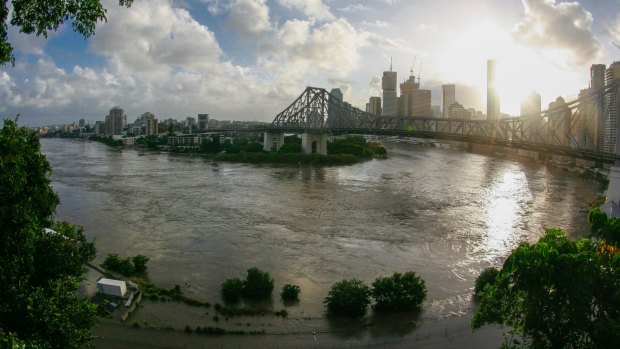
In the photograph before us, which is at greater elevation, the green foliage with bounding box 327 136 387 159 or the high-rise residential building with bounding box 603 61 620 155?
the high-rise residential building with bounding box 603 61 620 155

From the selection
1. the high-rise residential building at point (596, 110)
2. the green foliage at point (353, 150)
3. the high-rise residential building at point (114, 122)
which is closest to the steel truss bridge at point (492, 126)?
the high-rise residential building at point (596, 110)

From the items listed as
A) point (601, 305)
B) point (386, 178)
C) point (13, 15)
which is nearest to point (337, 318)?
point (601, 305)

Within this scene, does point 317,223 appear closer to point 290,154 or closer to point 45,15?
point 45,15

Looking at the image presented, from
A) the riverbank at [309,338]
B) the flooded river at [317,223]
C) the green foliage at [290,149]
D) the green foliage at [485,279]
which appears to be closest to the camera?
the riverbank at [309,338]

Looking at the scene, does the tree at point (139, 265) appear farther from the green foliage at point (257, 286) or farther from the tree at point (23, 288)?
the tree at point (23, 288)

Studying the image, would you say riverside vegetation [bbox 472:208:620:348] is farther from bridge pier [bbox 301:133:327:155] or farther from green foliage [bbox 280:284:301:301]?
bridge pier [bbox 301:133:327:155]

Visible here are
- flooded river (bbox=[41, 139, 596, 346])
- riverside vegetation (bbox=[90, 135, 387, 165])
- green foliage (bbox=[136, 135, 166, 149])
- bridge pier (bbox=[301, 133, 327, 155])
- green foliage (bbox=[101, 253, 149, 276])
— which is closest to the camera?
green foliage (bbox=[101, 253, 149, 276])

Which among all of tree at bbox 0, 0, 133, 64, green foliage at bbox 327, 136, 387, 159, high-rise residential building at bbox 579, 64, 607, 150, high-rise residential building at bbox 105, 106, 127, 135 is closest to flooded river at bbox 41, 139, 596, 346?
high-rise residential building at bbox 579, 64, 607, 150
